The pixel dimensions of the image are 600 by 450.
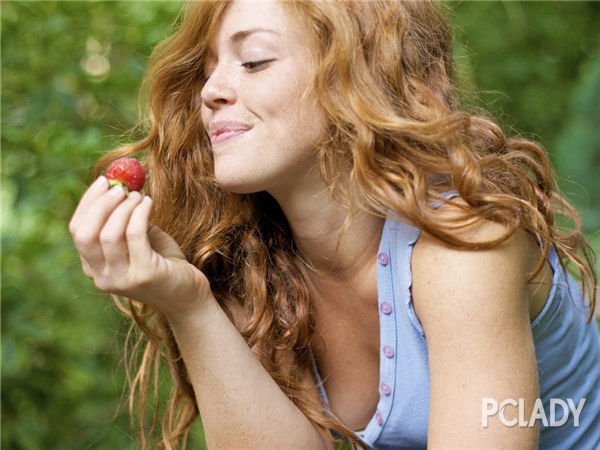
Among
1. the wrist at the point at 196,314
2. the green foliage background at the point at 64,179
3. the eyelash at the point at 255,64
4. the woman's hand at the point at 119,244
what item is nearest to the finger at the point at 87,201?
the woman's hand at the point at 119,244

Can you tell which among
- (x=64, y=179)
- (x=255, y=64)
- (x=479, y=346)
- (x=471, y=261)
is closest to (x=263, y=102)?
(x=255, y=64)

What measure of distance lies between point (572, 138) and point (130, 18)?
178cm

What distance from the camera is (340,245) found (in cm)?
180

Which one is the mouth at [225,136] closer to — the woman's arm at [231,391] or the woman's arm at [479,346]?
the woman's arm at [231,391]

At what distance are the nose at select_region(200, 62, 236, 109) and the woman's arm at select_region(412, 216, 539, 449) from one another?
57 centimetres

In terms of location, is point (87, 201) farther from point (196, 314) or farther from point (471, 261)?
point (471, 261)

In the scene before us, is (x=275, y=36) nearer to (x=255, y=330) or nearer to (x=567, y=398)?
(x=255, y=330)

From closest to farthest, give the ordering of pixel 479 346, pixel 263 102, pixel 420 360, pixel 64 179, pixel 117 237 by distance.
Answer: pixel 117 237 → pixel 479 346 → pixel 263 102 → pixel 420 360 → pixel 64 179

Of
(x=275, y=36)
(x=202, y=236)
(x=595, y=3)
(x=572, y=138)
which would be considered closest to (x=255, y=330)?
(x=202, y=236)

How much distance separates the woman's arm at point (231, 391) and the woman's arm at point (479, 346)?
0.40 meters

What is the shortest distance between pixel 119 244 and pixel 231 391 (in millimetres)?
492

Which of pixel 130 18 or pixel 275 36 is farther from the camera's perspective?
pixel 130 18

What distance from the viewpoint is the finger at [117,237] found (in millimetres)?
1372

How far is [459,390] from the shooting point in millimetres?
1482
